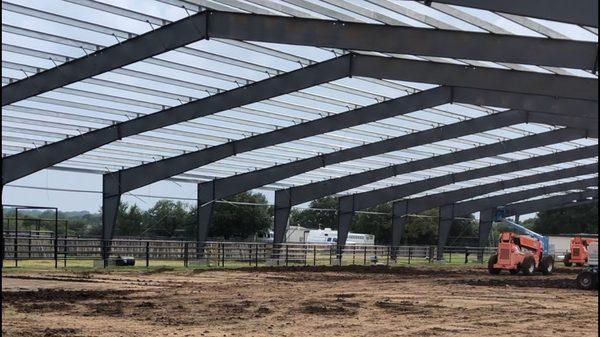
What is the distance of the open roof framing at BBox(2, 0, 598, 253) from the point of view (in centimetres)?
1593

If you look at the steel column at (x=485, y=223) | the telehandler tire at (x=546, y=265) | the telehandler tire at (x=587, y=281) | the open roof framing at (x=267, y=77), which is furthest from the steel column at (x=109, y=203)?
the steel column at (x=485, y=223)

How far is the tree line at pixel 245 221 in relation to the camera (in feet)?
120

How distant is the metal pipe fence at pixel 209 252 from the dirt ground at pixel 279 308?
5140 millimetres

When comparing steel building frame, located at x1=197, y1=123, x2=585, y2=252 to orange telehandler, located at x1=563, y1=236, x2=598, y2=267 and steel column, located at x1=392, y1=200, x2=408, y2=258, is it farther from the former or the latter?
orange telehandler, located at x1=563, y1=236, x2=598, y2=267

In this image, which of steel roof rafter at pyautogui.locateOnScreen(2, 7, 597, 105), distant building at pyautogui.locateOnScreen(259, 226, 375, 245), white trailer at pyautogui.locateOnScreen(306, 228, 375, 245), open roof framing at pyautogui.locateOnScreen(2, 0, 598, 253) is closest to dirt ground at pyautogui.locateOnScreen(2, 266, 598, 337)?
open roof framing at pyautogui.locateOnScreen(2, 0, 598, 253)

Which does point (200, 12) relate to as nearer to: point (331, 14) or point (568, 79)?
point (331, 14)

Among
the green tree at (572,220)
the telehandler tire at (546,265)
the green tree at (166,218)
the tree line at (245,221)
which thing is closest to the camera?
the telehandler tire at (546,265)

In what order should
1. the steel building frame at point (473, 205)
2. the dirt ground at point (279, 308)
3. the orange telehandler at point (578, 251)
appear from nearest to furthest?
1. the dirt ground at point (279, 308)
2. the orange telehandler at point (578, 251)
3. the steel building frame at point (473, 205)

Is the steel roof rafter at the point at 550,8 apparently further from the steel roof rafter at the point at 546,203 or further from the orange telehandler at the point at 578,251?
the steel roof rafter at the point at 546,203

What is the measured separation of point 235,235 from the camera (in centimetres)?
5419

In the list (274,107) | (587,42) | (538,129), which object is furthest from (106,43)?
(538,129)

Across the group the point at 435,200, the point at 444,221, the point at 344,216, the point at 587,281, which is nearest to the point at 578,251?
the point at 444,221

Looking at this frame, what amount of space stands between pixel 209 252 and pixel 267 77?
1411 cm

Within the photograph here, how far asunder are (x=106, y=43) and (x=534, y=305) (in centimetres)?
1196
